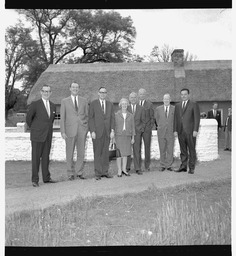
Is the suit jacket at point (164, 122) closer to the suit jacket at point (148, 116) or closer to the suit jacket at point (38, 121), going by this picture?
the suit jacket at point (148, 116)

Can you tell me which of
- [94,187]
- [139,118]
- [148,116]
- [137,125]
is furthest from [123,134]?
[94,187]

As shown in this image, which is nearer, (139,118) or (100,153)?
(100,153)

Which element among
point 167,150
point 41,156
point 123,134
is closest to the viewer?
point 41,156

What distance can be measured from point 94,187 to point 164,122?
221 cm

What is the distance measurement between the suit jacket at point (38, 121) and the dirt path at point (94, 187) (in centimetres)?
92

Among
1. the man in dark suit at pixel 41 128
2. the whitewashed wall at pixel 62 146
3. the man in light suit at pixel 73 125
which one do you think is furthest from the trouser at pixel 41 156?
the whitewashed wall at pixel 62 146

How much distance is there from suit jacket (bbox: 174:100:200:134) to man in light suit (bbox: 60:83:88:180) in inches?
76.7

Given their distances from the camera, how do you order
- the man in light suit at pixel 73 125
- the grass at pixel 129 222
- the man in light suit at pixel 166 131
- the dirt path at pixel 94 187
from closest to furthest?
the grass at pixel 129 222 < the dirt path at pixel 94 187 < the man in light suit at pixel 73 125 < the man in light suit at pixel 166 131

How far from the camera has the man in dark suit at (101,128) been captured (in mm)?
5922

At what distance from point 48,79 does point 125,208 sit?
32.3 ft

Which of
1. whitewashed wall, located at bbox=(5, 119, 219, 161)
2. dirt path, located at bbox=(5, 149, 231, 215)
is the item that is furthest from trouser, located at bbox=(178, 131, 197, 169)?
whitewashed wall, located at bbox=(5, 119, 219, 161)

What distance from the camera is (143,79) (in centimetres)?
1509

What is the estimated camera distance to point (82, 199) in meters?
4.80

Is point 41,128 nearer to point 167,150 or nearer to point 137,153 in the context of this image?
point 137,153
